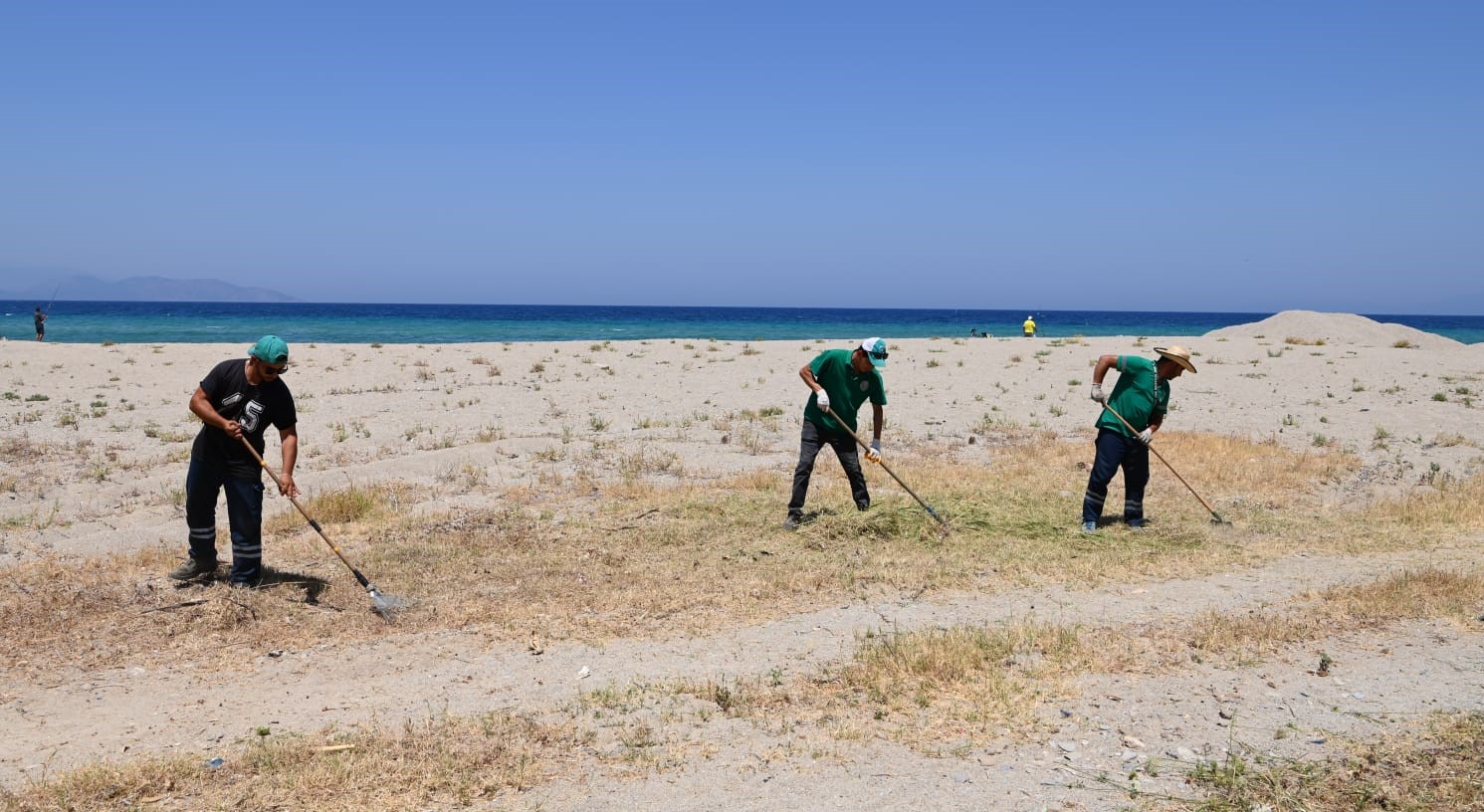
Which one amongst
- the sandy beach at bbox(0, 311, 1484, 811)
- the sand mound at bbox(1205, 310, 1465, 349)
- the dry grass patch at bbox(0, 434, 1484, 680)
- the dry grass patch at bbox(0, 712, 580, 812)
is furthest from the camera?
the sand mound at bbox(1205, 310, 1465, 349)

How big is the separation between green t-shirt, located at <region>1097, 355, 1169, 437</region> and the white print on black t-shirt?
290 inches

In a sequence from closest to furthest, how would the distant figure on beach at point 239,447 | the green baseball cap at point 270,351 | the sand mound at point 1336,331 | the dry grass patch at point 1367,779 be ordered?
the dry grass patch at point 1367,779 < the green baseball cap at point 270,351 < the distant figure on beach at point 239,447 < the sand mound at point 1336,331

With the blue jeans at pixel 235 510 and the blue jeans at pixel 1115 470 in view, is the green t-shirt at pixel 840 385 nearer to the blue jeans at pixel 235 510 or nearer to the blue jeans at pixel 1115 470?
the blue jeans at pixel 1115 470

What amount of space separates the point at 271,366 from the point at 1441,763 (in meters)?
7.36

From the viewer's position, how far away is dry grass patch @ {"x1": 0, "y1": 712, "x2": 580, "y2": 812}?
443 centimetres

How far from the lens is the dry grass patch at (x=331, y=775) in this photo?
443 centimetres

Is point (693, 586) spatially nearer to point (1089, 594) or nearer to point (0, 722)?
point (1089, 594)

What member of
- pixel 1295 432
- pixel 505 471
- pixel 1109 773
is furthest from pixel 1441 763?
pixel 1295 432

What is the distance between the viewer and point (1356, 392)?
20.7 meters

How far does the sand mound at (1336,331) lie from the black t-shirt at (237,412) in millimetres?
32321

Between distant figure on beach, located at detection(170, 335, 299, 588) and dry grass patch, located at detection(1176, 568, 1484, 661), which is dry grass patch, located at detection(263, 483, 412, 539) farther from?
dry grass patch, located at detection(1176, 568, 1484, 661)

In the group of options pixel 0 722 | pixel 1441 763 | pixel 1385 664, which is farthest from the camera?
pixel 1385 664

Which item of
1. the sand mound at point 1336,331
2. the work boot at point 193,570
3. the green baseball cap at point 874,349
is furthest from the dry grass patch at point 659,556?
the sand mound at point 1336,331

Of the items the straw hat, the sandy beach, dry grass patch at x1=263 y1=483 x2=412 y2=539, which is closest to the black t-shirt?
the sandy beach
